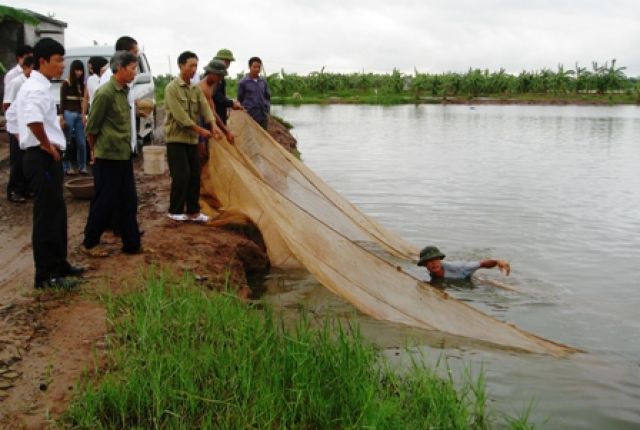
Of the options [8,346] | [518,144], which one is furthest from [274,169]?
[518,144]

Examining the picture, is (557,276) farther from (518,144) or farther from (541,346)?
(518,144)

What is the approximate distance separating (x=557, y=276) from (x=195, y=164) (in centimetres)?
Answer: 466

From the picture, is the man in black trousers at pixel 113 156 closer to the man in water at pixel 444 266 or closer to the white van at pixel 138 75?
the man in water at pixel 444 266

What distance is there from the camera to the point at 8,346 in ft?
13.4

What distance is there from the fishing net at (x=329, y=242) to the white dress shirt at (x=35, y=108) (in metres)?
2.22

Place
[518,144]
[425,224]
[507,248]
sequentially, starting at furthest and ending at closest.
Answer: [518,144]
[425,224]
[507,248]

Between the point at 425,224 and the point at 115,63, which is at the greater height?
the point at 115,63

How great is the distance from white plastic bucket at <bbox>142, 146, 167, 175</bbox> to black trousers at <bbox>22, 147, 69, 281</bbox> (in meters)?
4.89

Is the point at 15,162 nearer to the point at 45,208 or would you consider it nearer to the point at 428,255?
the point at 45,208

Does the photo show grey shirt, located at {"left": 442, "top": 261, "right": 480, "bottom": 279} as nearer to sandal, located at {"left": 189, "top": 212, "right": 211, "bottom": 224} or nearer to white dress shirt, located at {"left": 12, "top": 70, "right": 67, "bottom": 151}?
sandal, located at {"left": 189, "top": 212, "right": 211, "bottom": 224}

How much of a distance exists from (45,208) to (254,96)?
5797 millimetres

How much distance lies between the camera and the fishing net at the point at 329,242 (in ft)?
17.4

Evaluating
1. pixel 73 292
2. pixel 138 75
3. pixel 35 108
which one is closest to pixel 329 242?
pixel 73 292

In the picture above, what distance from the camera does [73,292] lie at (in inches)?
197
